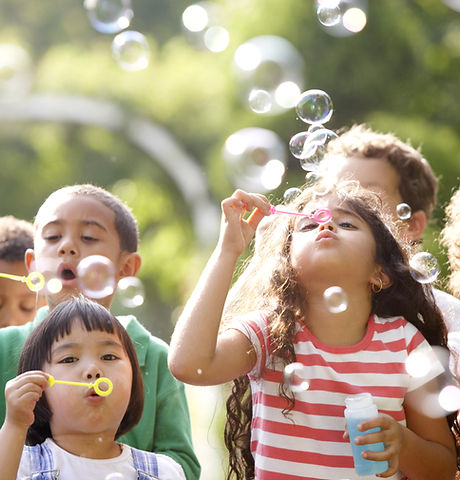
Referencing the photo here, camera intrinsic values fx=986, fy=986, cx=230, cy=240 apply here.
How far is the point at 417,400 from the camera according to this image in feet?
7.30

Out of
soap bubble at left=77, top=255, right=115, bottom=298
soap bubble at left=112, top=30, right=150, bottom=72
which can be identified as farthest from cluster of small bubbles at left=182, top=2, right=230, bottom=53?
soap bubble at left=77, top=255, right=115, bottom=298

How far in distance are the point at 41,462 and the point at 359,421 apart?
Result: 0.67 metres

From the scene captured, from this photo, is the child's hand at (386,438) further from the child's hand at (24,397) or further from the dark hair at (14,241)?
the dark hair at (14,241)

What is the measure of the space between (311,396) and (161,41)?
10.7m

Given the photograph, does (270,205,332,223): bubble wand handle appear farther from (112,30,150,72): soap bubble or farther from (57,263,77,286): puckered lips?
(112,30,150,72): soap bubble

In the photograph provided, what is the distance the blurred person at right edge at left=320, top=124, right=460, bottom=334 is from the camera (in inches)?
113

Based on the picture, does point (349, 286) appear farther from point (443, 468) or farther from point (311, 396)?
point (443, 468)

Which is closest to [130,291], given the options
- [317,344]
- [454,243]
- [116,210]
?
[116,210]

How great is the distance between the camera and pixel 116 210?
2.74m

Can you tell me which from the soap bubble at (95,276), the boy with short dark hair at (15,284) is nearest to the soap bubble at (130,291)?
the soap bubble at (95,276)

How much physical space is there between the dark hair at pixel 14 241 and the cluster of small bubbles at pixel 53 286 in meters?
0.64

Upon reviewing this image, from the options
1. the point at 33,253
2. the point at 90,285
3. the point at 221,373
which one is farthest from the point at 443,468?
the point at 33,253

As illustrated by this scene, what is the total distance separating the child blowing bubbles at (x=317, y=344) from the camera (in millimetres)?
2123

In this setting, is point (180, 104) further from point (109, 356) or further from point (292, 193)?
point (109, 356)
